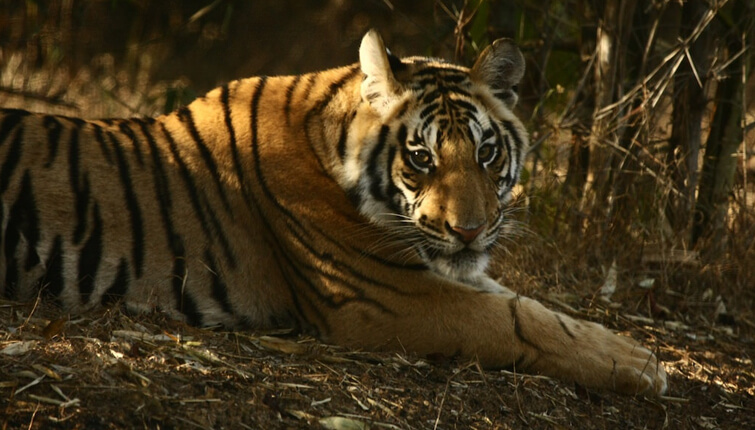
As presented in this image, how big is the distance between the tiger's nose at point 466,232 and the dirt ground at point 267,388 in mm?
438

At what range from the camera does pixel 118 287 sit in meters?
3.29

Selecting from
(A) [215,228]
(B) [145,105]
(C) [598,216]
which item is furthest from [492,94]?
(B) [145,105]

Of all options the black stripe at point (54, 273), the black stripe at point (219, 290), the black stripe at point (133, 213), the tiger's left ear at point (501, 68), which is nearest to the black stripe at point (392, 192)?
the tiger's left ear at point (501, 68)

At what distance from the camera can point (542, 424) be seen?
2.90m

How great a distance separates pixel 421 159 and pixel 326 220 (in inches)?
16.5

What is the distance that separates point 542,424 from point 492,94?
125 centimetres

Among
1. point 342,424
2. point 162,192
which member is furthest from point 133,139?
point 342,424

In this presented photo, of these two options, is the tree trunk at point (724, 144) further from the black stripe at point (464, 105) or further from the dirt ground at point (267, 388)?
the black stripe at point (464, 105)

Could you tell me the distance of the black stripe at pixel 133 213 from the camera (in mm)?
3312

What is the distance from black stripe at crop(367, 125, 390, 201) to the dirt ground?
58cm

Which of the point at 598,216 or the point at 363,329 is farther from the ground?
the point at 598,216

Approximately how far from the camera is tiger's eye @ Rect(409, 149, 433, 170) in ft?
10.5

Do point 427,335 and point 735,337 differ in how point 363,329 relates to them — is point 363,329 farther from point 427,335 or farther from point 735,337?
point 735,337

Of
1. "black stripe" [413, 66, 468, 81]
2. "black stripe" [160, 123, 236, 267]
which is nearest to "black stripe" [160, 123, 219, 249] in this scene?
"black stripe" [160, 123, 236, 267]
